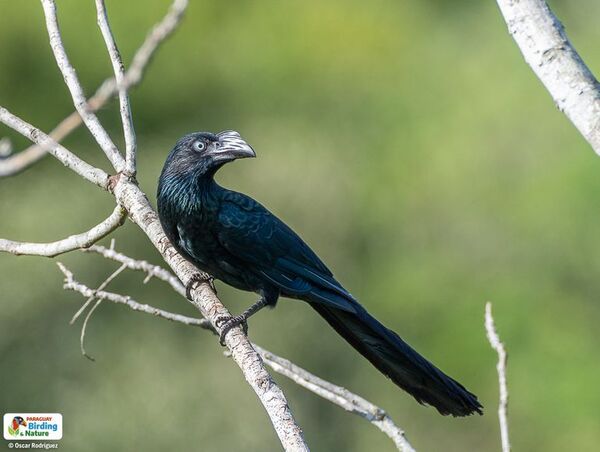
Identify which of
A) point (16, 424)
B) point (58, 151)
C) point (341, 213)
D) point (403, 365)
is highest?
point (341, 213)

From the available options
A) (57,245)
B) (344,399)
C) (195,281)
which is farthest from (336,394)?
(57,245)

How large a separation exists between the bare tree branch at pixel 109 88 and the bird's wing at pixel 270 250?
220 centimetres

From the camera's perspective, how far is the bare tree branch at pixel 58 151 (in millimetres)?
3256

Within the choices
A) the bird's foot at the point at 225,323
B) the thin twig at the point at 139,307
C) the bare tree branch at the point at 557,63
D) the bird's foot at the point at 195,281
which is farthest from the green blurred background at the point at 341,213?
the bare tree branch at the point at 557,63

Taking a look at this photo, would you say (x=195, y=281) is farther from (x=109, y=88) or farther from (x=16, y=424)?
(x=16, y=424)

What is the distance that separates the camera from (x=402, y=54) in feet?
41.4

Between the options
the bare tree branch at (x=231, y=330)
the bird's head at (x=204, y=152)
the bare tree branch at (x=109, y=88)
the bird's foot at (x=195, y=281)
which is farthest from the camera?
the bird's head at (x=204, y=152)

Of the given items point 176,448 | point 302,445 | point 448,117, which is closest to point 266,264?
point 302,445

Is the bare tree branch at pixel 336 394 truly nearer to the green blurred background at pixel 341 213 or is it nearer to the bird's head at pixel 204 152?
the bird's head at pixel 204 152

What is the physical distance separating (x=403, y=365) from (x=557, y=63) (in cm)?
176

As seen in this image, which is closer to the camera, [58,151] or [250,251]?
[58,151]

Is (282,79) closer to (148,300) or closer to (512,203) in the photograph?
(512,203)

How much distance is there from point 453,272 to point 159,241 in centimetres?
701

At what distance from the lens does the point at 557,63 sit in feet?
6.55
